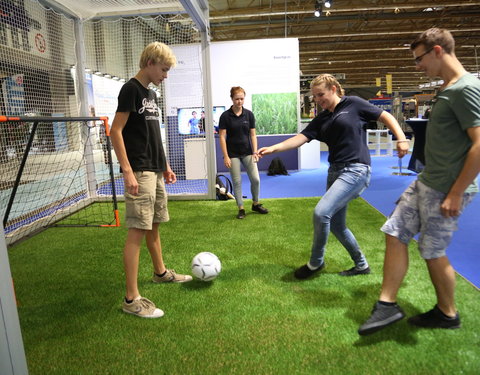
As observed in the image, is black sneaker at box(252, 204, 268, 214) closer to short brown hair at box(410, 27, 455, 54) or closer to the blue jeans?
the blue jeans

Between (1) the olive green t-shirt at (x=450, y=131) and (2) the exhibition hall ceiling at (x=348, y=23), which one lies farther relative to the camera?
(2) the exhibition hall ceiling at (x=348, y=23)

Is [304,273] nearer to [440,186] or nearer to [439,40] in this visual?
[440,186]

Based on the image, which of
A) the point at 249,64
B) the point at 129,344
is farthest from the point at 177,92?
the point at 129,344

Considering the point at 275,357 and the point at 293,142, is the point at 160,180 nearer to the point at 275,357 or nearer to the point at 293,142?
the point at 293,142

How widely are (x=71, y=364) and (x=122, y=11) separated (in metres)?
5.93

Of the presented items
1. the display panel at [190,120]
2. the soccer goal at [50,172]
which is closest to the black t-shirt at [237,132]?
the soccer goal at [50,172]

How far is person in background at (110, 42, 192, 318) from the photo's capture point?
2.31 metres

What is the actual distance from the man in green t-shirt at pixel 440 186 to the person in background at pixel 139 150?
1492 mm

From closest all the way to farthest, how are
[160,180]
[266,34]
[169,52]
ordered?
[169,52], [160,180], [266,34]

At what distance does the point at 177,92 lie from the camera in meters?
6.99

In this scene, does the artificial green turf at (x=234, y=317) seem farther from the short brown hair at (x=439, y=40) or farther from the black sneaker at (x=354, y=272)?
the short brown hair at (x=439, y=40)

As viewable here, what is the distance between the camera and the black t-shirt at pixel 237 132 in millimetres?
4988

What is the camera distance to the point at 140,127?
2.44m

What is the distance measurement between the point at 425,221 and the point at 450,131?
0.51m
